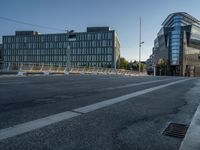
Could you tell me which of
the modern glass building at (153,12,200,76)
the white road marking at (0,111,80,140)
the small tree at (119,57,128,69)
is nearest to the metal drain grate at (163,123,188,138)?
the white road marking at (0,111,80,140)

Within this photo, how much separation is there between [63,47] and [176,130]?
151844 mm

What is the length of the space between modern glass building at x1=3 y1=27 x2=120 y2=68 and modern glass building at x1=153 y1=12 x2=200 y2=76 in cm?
3268

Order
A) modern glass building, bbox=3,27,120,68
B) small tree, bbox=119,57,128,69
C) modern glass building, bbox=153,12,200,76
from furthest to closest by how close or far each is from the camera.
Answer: small tree, bbox=119,57,128,69, modern glass building, bbox=3,27,120,68, modern glass building, bbox=153,12,200,76

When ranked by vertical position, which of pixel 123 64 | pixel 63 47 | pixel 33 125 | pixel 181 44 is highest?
pixel 63 47

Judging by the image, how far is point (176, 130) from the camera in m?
4.80

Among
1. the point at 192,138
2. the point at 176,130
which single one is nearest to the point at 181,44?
the point at 176,130

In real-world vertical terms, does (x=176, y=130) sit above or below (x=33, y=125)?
below

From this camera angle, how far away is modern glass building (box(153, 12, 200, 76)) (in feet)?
378

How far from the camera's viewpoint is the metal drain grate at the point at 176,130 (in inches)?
176

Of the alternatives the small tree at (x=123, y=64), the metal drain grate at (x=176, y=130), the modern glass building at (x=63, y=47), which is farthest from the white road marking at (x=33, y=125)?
the small tree at (x=123, y=64)

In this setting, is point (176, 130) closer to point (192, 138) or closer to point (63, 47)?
point (192, 138)

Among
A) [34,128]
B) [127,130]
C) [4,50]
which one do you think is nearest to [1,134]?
[34,128]

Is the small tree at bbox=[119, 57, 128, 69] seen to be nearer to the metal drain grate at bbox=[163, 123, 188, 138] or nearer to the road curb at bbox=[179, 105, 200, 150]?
the metal drain grate at bbox=[163, 123, 188, 138]

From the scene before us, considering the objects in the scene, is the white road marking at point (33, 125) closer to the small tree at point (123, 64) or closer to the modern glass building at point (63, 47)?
the modern glass building at point (63, 47)
